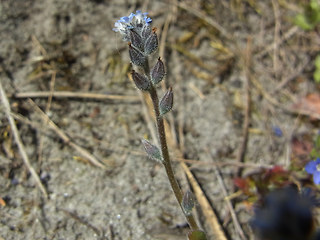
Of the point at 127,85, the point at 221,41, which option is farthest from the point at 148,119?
the point at 221,41

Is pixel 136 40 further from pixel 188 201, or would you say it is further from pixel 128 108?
pixel 128 108

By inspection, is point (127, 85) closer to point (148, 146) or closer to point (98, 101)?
point (98, 101)

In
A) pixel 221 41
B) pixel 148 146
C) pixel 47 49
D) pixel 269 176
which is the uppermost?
pixel 221 41

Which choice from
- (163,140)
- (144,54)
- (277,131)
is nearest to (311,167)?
(277,131)

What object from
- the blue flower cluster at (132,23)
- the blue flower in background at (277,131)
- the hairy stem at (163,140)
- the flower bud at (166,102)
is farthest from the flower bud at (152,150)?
the blue flower in background at (277,131)

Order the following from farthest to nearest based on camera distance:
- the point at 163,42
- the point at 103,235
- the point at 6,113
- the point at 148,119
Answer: the point at 163,42
the point at 148,119
the point at 6,113
the point at 103,235

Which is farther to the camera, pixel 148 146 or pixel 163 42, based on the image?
pixel 163 42

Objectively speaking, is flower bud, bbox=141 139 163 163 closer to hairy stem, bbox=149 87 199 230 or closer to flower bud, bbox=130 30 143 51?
hairy stem, bbox=149 87 199 230
